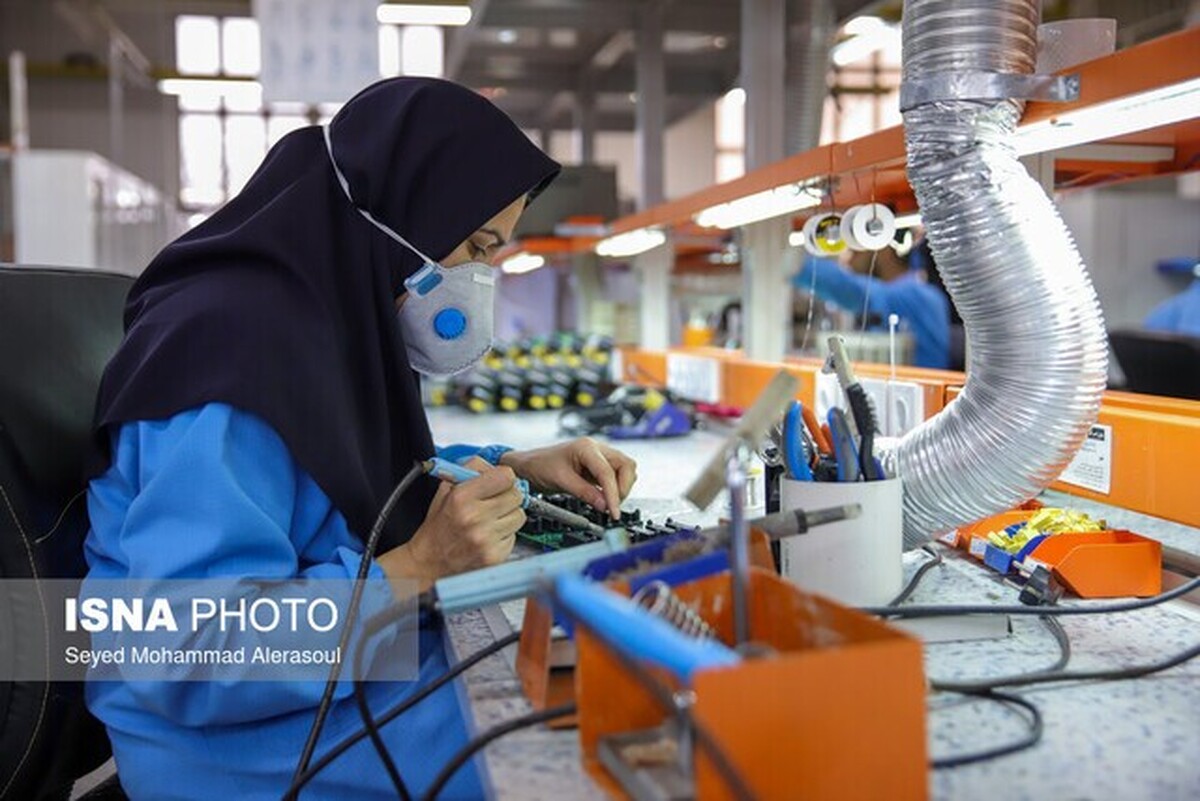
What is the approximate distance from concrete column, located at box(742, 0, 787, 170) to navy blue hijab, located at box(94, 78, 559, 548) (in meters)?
1.71

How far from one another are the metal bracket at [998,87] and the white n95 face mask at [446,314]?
0.59m

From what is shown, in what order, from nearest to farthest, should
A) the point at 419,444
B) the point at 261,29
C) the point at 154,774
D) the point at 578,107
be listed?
the point at 154,774 < the point at 419,444 < the point at 261,29 < the point at 578,107

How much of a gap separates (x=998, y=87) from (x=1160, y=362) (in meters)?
2.93

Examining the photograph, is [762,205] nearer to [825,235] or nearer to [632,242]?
[825,235]

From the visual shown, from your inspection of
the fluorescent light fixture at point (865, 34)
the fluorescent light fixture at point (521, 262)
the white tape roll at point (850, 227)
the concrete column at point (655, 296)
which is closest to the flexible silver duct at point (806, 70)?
the fluorescent light fixture at point (865, 34)

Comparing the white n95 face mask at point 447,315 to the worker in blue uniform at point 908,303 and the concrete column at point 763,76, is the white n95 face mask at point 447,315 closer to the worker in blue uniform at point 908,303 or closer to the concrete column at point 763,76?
the concrete column at point 763,76

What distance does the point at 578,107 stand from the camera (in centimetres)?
513

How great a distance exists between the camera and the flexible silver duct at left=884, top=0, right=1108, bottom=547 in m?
1.05

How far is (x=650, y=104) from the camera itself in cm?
421

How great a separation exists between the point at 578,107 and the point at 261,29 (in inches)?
76.2

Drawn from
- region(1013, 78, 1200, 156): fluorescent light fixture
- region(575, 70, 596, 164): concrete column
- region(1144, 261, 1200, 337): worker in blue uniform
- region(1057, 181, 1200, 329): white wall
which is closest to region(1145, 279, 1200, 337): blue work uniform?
region(1144, 261, 1200, 337): worker in blue uniform

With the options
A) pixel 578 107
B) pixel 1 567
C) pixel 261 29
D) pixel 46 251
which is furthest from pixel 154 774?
pixel 46 251

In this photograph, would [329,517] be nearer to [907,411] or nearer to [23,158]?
[907,411]

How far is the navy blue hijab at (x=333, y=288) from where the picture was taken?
101 centimetres
